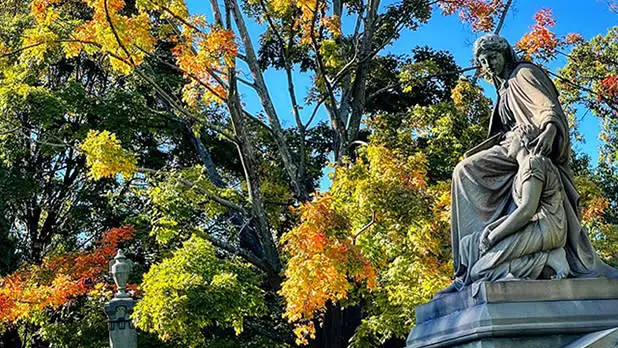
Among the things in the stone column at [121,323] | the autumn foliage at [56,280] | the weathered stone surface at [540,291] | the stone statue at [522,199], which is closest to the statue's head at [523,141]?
the stone statue at [522,199]

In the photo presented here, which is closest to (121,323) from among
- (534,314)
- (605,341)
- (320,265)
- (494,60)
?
(320,265)

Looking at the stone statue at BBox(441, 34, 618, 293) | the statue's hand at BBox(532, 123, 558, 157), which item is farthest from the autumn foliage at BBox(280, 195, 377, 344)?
the statue's hand at BBox(532, 123, 558, 157)

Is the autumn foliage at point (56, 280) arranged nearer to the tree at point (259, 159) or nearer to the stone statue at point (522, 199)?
the tree at point (259, 159)

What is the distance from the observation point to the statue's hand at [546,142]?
521 centimetres

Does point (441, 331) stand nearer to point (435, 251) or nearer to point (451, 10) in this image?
point (435, 251)

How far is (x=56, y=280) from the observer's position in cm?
1391

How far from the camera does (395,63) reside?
18.9 meters

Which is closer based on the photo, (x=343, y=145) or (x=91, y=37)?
(x=91, y=37)

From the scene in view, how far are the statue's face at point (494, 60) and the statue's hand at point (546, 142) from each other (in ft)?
2.60

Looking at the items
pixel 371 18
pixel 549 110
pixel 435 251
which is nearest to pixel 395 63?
pixel 371 18

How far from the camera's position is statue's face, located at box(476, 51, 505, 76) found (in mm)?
5848

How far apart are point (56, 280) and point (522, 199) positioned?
34.9 feet

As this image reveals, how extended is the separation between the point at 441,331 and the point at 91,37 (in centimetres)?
1078

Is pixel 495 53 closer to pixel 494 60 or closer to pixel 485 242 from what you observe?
pixel 494 60
